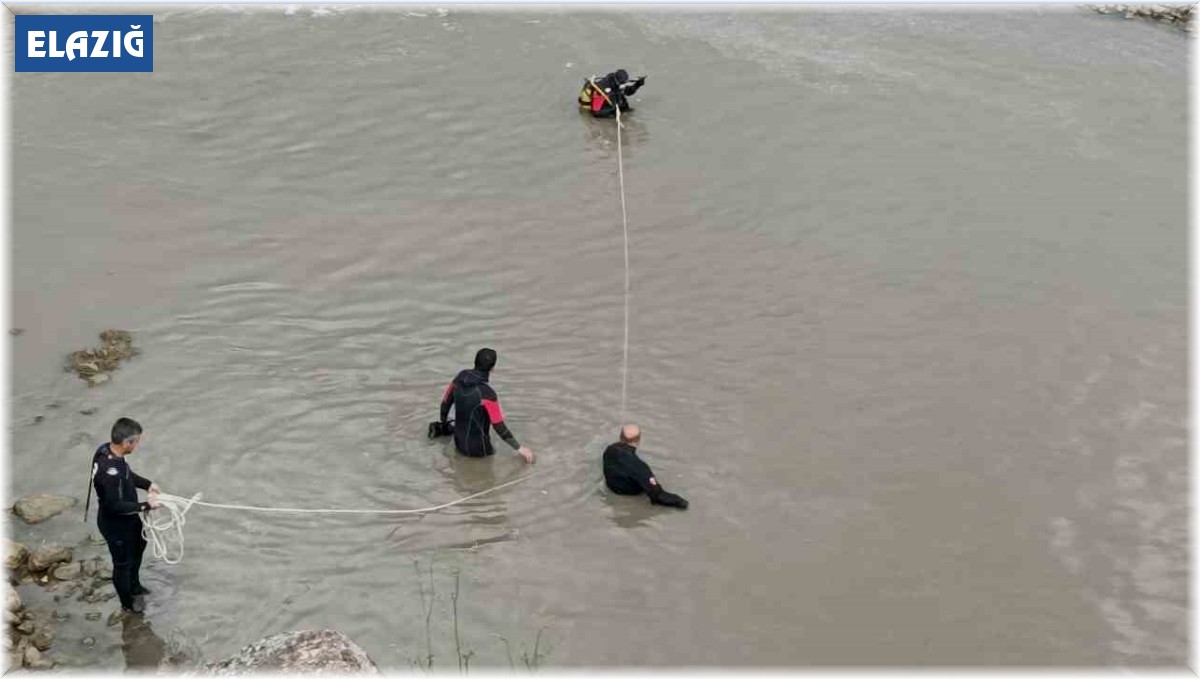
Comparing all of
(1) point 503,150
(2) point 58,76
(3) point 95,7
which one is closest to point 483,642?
(1) point 503,150

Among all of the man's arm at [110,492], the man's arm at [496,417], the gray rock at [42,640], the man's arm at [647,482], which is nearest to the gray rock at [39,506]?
the gray rock at [42,640]

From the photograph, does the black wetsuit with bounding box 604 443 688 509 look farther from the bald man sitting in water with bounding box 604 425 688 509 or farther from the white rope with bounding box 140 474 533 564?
the white rope with bounding box 140 474 533 564

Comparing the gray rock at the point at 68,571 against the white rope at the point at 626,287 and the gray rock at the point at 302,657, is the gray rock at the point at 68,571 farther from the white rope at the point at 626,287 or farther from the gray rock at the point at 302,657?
the white rope at the point at 626,287

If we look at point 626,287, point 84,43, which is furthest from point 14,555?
point 84,43

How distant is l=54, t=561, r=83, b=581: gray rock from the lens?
898cm

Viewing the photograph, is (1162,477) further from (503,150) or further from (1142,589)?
(503,150)

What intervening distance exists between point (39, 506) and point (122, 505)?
1709 mm

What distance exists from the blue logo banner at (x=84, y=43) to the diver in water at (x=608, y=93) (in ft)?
20.6

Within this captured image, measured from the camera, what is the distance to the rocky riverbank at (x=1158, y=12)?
21.8 m

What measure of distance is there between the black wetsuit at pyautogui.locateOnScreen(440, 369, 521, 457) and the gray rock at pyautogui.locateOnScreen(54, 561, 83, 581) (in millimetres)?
2992

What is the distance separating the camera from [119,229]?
14.2 metres

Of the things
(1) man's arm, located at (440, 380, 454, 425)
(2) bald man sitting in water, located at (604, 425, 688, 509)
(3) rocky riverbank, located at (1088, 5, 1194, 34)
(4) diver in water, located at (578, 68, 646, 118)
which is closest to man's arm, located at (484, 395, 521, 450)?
(1) man's arm, located at (440, 380, 454, 425)

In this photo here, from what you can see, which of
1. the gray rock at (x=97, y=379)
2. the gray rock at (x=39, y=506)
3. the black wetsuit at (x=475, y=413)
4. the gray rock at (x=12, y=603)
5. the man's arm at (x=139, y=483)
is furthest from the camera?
the gray rock at (x=97, y=379)

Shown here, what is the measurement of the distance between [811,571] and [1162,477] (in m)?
3.42
